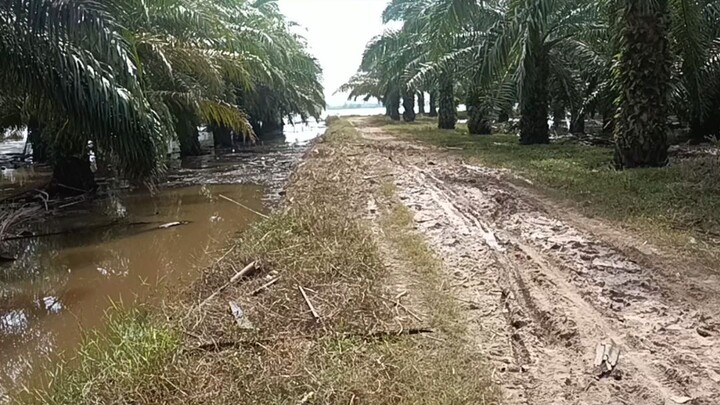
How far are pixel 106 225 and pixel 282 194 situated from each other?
11.0 feet

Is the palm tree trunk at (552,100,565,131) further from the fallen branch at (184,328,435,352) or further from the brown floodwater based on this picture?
the fallen branch at (184,328,435,352)

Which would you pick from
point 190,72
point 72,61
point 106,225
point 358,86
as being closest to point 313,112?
point 358,86

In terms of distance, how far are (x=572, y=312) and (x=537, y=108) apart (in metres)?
13.0

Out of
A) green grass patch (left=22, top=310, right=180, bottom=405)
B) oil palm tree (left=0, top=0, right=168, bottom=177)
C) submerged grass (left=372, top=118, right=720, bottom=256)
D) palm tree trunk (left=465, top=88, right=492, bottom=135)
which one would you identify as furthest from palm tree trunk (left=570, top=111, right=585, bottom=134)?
green grass patch (left=22, top=310, right=180, bottom=405)

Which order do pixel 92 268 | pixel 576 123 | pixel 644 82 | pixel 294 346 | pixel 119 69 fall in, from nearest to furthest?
1. pixel 294 346
2. pixel 119 69
3. pixel 92 268
4. pixel 644 82
5. pixel 576 123

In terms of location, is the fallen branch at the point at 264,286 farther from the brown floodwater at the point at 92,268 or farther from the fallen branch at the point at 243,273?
the brown floodwater at the point at 92,268

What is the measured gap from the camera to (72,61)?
21.3 feet

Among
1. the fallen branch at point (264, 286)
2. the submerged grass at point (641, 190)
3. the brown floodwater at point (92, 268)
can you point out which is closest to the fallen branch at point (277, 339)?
the fallen branch at point (264, 286)

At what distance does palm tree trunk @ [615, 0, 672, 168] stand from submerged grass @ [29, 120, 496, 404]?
18.8 feet

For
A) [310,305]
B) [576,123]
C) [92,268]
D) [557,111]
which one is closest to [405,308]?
[310,305]

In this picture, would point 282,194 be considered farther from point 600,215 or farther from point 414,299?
point 414,299

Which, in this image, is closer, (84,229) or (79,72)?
(79,72)

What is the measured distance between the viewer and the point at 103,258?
7812 mm

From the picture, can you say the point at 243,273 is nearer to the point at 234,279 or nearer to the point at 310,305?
the point at 234,279
